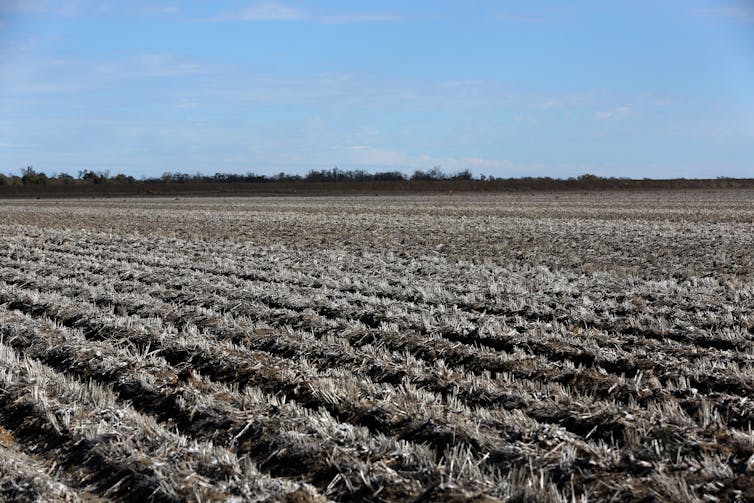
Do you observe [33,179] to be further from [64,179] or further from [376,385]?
[376,385]

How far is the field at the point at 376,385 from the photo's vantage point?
183 inches

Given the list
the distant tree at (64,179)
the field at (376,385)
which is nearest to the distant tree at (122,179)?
the distant tree at (64,179)

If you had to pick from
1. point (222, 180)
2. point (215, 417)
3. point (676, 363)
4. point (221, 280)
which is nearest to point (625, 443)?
point (676, 363)

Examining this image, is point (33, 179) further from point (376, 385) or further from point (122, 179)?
point (376, 385)

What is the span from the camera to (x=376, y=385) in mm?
6379

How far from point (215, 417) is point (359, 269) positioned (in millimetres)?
8968

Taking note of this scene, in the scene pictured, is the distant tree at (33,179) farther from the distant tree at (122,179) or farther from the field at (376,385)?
the field at (376,385)

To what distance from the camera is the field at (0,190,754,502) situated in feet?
15.2

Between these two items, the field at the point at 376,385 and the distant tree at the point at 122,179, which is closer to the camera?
the field at the point at 376,385

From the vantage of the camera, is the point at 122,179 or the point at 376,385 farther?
the point at 122,179

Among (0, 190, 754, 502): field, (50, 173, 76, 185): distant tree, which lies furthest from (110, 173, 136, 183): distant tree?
(0, 190, 754, 502): field

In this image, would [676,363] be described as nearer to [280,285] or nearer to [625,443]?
[625,443]

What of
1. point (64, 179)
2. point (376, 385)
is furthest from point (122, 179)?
point (376, 385)

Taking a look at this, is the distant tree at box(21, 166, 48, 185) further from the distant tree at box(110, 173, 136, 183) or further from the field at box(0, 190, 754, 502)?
the field at box(0, 190, 754, 502)
